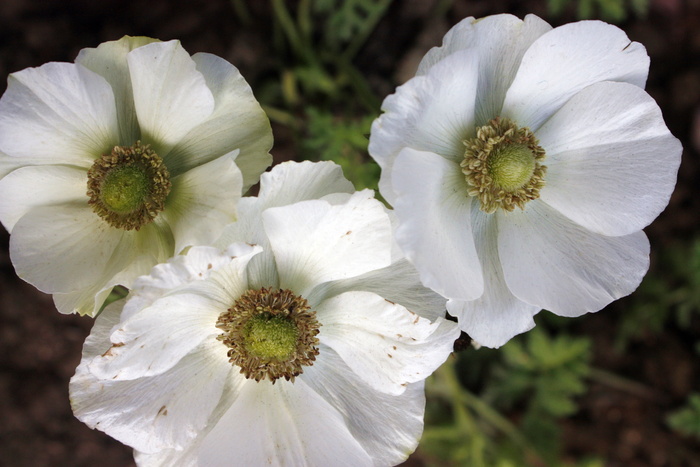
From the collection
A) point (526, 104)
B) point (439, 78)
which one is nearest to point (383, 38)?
point (526, 104)

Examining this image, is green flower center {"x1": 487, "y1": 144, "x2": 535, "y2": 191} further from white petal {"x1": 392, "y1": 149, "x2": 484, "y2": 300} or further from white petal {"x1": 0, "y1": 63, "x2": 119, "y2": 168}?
white petal {"x1": 0, "y1": 63, "x2": 119, "y2": 168}

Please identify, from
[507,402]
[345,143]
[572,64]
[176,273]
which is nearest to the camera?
[176,273]

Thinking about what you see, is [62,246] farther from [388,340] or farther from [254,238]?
[388,340]

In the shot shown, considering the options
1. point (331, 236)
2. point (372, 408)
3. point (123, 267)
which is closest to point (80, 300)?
point (123, 267)

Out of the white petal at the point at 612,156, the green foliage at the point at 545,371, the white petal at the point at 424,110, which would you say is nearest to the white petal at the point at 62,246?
the white petal at the point at 424,110

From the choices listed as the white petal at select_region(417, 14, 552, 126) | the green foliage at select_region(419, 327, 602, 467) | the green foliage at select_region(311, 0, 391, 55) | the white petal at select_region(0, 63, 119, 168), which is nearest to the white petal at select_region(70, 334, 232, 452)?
the white petal at select_region(0, 63, 119, 168)

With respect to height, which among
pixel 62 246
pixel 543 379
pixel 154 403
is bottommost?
pixel 543 379
